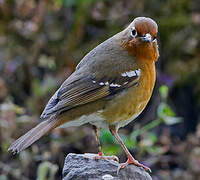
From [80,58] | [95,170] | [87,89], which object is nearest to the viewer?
[95,170]

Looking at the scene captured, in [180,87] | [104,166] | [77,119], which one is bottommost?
[180,87]

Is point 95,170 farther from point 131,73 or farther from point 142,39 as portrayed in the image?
point 142,39

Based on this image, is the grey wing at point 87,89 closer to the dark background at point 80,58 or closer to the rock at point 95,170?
the rock at point 95,170

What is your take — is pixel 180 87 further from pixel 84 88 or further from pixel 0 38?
pixel 84 88

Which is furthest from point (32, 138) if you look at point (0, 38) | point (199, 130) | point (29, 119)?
point (0, 38)

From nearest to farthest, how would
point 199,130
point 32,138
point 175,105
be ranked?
point 32,138
point 199,130
point 175,105

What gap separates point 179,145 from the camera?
5.70 m

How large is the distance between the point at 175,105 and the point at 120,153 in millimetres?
1139

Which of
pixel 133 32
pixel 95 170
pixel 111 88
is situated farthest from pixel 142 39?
pixel 95 170

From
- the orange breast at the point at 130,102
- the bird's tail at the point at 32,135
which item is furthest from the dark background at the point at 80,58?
the bird's tail at the point at 32,135

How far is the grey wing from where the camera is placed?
12.6ft

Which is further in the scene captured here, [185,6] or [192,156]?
[185,6]

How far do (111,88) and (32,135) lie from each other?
690 millimetres

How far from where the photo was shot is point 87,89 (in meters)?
3.92
